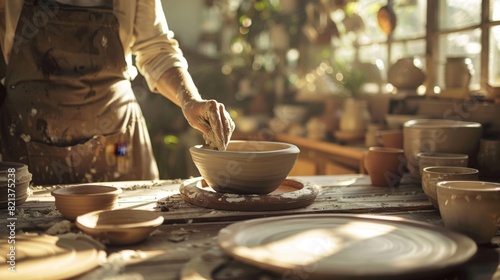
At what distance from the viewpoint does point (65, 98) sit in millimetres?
2279

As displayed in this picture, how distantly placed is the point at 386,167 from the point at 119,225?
1038 mm

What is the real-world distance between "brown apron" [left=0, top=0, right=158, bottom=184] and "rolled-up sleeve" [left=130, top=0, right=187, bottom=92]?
0.30 feet

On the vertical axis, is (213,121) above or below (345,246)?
above

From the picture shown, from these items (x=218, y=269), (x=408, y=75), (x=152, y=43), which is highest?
(x=152, y=43)

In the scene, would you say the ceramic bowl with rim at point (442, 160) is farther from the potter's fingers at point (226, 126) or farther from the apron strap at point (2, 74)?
the apron strap at point (2, 74)

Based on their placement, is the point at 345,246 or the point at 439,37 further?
the point at 439,37

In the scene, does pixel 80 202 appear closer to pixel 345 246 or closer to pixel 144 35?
pixel 345 246

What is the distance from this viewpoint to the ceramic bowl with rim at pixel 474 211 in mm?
1341

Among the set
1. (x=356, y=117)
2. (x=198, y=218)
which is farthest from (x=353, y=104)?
(x=198, y=218)

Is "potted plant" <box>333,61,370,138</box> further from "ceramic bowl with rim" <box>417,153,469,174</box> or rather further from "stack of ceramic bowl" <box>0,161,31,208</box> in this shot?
"stack of ceramic bowl" <box>0,161,31,208</box>

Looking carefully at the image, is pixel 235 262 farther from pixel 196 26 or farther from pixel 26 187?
pixel 196 26

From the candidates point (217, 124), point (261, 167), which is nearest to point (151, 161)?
point (217, 124)

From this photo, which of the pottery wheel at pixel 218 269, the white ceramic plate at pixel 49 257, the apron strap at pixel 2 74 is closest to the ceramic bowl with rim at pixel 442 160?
the pottery wheel at pixel 218 269

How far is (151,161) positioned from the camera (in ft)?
8.39
